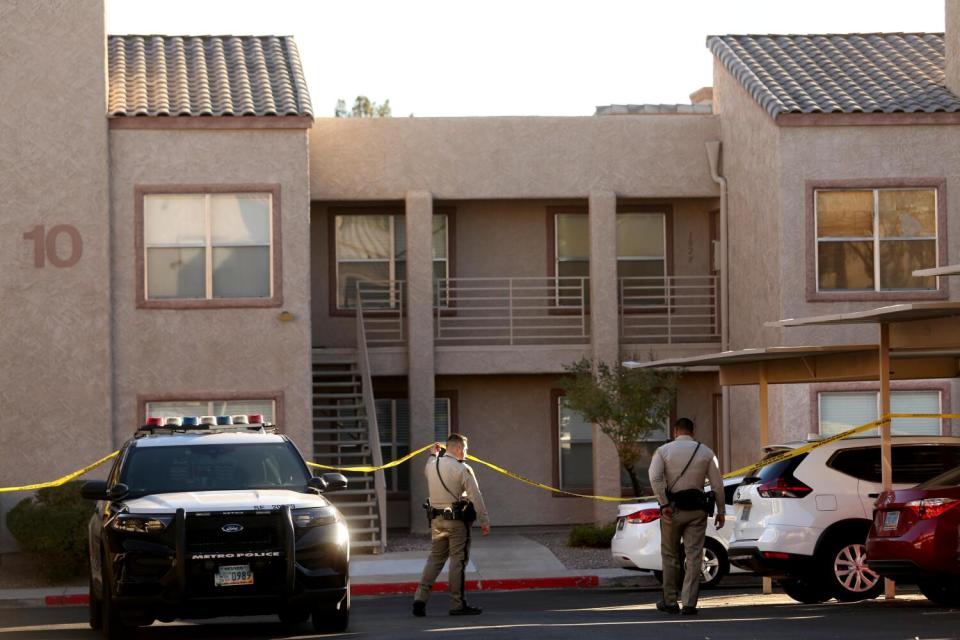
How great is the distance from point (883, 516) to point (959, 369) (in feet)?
15.7

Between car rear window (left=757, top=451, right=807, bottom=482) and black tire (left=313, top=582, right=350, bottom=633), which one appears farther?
car rear window (left=757, top=451, right=807, bottom=482)

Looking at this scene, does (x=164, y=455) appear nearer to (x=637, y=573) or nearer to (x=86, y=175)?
(x=637, y=573)

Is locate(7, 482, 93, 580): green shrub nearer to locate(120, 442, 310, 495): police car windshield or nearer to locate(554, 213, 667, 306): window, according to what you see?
locate(120, 442, 310, 495): police car windshield

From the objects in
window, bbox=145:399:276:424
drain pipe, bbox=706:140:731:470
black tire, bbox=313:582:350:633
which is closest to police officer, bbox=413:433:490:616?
black tire, bbox=313:582:350:633

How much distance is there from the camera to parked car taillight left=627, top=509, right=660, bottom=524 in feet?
56.4

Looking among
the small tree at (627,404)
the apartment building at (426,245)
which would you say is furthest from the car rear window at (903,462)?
the small tree at (627,404)

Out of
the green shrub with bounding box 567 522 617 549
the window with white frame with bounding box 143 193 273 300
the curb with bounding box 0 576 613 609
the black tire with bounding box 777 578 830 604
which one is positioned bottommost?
the curb with bounding box 0 576 613 609

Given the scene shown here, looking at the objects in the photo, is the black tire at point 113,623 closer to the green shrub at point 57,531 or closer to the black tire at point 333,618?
the black tire at point 333,618

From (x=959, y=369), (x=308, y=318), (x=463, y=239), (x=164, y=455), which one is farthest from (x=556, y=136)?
(x=164, y=455)

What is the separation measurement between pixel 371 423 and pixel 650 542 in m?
6.66

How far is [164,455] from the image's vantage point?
1384cm

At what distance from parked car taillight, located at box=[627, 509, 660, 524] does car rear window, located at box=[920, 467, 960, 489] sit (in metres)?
3.94

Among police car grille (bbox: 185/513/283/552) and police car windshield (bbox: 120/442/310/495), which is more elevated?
police car windshield (bbox: 120/442/310/495)

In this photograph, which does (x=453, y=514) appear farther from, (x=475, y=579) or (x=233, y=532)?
(x=475, y=579)
